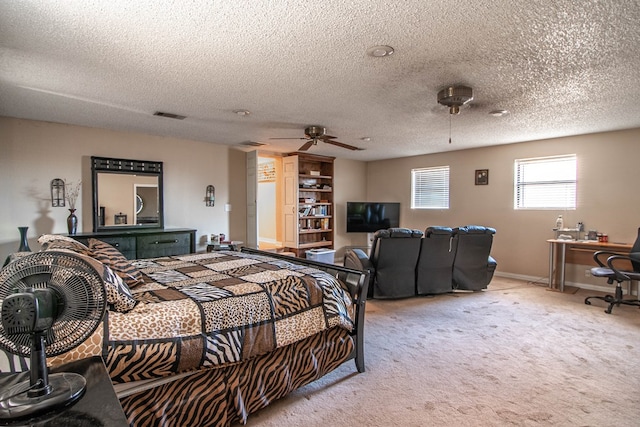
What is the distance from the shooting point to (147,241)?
14.7 ft

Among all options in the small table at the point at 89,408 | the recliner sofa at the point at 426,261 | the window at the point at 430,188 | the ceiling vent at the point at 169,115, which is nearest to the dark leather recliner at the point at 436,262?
the recliner sofa at the point at 426,261

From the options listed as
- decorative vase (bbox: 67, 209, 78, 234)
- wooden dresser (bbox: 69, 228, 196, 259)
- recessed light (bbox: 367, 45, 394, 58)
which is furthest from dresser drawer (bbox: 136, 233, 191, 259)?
recessed light (bbox: 367, 45, 394, 58)

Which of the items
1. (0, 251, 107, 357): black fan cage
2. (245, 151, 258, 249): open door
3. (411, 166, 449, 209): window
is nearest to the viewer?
(0, 251, 107, 357): black fan cage

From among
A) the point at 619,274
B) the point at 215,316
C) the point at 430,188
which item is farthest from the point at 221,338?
the point at 430,188

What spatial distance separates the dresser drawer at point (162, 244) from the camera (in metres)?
4.44

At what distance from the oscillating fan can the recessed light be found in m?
2.10

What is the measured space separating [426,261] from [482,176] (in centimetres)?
270

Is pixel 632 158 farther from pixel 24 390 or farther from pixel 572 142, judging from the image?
pixel 24 390

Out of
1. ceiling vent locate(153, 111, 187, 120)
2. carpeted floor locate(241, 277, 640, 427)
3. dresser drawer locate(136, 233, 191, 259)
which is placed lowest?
carpeted floor locate(241, 277, 640, 427)

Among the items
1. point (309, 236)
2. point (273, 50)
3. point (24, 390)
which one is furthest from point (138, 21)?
point (309, 236)

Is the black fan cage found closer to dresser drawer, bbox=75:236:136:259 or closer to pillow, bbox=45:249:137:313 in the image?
pillow, bbox=45:249:137:313

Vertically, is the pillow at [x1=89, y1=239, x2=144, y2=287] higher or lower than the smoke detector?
lower

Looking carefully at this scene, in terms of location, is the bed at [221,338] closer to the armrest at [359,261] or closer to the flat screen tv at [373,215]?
the armrest at [359,261]

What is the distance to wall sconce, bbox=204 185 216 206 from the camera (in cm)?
572
